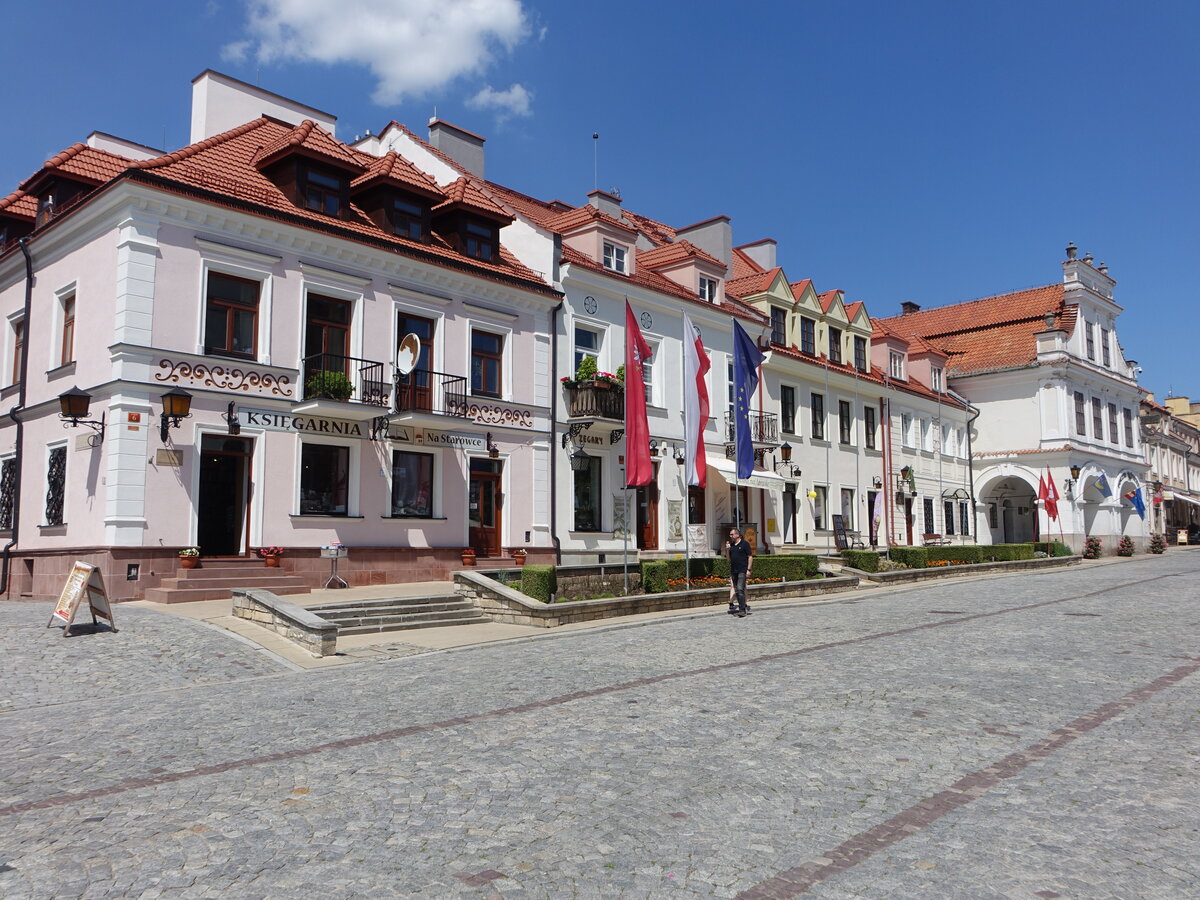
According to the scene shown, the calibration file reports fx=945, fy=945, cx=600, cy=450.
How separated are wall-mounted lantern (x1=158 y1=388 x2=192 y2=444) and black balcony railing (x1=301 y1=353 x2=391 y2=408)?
105 inches

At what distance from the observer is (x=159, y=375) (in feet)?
59.8

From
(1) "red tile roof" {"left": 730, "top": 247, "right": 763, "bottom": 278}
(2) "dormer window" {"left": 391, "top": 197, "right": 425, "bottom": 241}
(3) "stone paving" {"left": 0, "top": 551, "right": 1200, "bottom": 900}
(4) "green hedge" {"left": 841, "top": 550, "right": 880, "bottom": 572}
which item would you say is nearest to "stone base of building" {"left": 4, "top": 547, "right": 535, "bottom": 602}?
(3) "stone paving" {"left": 0, "top": 551, "right": 1200, "bottom": 900}

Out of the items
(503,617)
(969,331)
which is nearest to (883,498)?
(969,331)

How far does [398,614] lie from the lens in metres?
16.5

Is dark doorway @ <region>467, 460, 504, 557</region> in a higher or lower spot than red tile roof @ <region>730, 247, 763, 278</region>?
lower

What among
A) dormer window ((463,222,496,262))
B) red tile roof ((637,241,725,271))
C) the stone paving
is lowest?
the stone paving

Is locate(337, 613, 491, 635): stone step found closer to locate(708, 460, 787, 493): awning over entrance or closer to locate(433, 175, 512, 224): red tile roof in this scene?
locate(433, 175, 512, 224): red tile roof

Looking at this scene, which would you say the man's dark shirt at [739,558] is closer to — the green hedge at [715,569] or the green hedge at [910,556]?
the green hedge at [715,569]

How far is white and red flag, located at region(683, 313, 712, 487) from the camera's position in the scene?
818 inches

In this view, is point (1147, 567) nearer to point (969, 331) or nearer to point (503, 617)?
point (969, 331)

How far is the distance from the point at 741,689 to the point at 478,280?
618 inches

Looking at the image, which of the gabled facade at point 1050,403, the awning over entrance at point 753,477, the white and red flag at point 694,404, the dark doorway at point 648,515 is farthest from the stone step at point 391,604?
the gabled facade at point 1050,403

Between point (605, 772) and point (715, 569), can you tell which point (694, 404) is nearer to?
point (715, 569)

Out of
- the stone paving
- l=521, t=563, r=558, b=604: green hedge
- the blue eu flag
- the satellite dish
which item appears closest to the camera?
the stone paving
